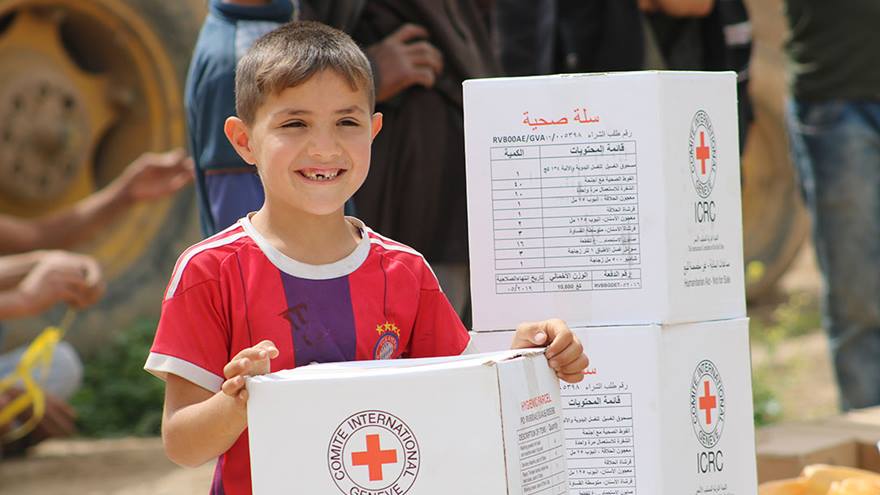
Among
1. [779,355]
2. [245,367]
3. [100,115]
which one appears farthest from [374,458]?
[779,355]

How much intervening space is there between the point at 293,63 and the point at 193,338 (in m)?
0.44

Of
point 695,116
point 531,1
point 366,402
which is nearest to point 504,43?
point 531,1

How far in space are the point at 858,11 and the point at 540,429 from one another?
278 cm

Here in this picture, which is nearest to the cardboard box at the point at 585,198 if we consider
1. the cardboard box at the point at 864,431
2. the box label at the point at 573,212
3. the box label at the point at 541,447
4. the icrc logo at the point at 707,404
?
the box label at the point at 573,212

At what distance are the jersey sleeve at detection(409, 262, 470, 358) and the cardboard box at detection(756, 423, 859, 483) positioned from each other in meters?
1.24

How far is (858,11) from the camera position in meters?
4.46

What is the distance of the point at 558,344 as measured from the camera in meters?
2.21

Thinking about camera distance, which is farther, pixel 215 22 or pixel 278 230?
pixel 215 22

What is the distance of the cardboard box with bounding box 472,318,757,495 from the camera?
8.29 feet

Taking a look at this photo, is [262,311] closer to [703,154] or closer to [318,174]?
[318,174]

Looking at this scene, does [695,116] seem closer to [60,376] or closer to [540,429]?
[540,429]

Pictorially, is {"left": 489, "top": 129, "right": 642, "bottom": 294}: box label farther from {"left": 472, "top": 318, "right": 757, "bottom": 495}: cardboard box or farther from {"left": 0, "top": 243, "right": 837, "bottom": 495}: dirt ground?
{"left": 0, "top": 243, "right": 837, "bottom": 495}: dirt ground

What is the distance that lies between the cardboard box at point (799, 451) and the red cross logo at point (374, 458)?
1593mm

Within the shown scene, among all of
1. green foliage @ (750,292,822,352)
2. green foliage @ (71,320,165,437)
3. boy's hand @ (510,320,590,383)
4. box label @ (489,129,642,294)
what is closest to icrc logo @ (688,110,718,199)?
box label @ (489,129,642,294)
